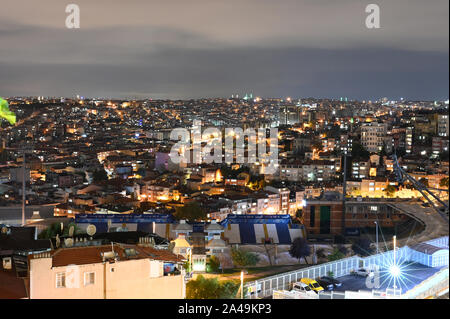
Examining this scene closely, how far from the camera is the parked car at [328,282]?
4.33 metres

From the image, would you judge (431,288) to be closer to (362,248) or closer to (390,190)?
(362,248)

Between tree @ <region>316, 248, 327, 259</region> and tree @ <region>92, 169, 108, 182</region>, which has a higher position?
tree @ <region>92, 169, 108, 182</region>

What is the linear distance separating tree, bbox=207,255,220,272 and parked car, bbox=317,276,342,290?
1.53m

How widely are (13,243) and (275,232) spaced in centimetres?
432

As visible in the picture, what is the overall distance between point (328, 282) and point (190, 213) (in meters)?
5.55

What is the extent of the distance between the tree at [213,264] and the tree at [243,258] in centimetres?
29

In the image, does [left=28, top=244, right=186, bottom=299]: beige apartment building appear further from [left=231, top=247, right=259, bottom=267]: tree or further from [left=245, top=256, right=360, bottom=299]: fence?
[left=231, top=247, right=259, bottom=267]: tree

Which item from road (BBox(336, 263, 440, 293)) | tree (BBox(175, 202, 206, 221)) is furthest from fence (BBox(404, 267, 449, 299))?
tree (BBox(175, 202, 206, 221))

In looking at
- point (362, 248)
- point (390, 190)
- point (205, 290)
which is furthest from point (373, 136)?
point (205, 290)

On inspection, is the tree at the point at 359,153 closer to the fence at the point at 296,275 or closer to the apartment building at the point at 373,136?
the apartment building at the point at 373,136

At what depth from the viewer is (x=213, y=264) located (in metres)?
5.85

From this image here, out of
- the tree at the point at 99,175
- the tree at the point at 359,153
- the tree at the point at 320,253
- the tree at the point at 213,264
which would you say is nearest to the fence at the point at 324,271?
the tree at the point at 213,264

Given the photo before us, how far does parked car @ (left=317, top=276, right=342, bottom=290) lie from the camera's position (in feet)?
14.2
